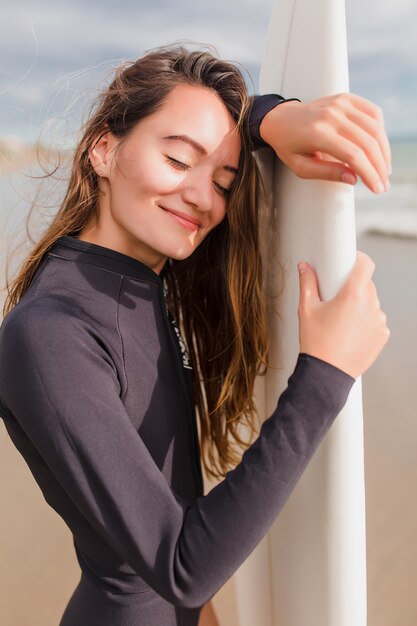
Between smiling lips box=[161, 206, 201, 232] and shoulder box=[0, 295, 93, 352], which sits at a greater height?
smiling lips box=[161, 206, 201, 232]

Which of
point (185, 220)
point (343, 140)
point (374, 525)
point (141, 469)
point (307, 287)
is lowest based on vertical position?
point (374, 525)

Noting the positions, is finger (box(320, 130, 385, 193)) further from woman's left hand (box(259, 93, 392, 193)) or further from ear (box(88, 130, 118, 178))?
ear (box(88, 130, 118, 178))

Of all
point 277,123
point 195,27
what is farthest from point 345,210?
point 195,27

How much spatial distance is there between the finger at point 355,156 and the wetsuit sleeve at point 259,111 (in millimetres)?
214

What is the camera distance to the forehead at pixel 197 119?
3.73 ft

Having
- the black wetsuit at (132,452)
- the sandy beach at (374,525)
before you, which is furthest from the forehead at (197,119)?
the sandy beach at (374,525)

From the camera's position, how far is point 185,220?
1.16 meters

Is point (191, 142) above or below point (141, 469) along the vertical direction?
above

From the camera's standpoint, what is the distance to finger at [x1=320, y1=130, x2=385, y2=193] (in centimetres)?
100

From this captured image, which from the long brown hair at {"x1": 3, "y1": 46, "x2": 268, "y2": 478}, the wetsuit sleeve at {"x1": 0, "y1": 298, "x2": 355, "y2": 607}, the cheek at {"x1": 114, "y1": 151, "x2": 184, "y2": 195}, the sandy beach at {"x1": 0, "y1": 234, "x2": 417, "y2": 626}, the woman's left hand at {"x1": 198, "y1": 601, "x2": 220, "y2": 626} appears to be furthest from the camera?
the sandy beach at {"x1": 0, "y1": 234, "x2": 417, "y2": 626}

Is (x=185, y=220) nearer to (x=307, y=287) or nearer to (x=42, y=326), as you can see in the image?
(x=307, y=287)

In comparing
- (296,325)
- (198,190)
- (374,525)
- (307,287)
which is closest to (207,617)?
(296,325)

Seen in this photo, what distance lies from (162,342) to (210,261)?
1.05 ft

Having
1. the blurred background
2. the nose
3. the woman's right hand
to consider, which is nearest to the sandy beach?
the blurred background
